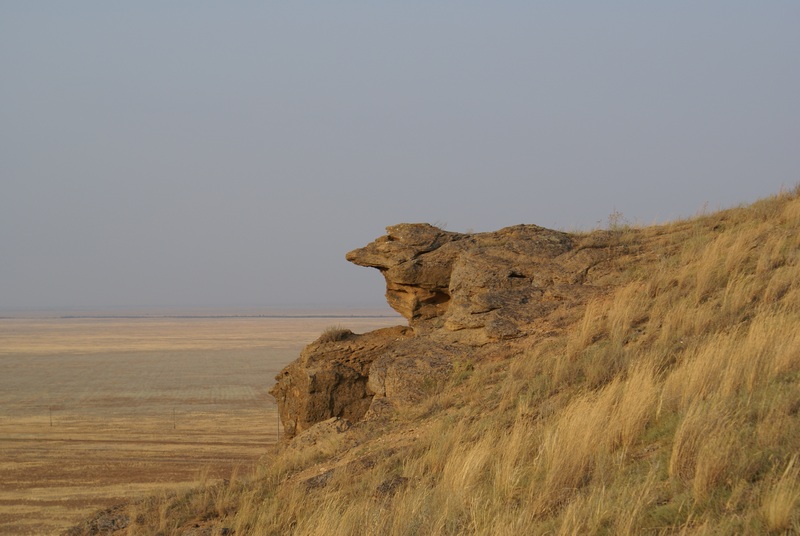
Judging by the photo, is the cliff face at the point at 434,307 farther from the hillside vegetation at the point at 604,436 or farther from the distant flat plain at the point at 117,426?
the distant flat plain at the point at 117,426

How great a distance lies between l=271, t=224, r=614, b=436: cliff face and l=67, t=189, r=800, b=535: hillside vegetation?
467mm

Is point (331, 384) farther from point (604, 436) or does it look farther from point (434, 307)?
point (604, 436)

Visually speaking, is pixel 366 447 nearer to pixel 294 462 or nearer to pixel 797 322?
pixel 294 462

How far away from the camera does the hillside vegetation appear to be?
19.6 feet

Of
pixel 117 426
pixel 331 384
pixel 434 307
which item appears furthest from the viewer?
pixel 117 426

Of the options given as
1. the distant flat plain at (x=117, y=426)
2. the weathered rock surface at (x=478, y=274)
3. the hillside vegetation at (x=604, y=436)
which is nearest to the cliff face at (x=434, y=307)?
the weathered rock surface at (x=478, y=274)

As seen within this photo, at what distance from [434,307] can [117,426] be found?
76.5 ft

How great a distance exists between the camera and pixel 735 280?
12094 millimetres

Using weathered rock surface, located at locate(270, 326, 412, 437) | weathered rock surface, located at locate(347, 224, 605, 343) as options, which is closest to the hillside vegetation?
weathered rock surface, located at locate(347, 224, 605, 343)

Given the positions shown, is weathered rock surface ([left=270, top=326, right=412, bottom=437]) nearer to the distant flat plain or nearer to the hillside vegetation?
the hillside vegetation

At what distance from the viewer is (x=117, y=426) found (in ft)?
113

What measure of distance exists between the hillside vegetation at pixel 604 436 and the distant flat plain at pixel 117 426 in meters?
5.36

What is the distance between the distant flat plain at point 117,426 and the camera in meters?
22.1

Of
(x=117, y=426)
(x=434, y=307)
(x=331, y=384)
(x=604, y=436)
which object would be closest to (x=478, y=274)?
(x=434, y=307)
